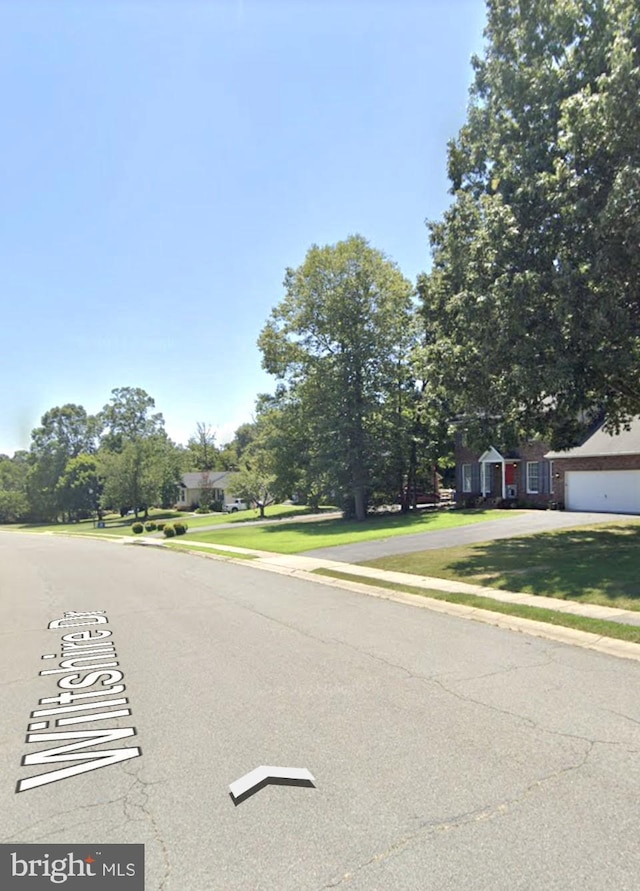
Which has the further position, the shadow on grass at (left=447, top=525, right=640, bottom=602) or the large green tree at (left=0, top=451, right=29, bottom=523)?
the large green tree at (left=0, top=451, right=29, bottom=523)

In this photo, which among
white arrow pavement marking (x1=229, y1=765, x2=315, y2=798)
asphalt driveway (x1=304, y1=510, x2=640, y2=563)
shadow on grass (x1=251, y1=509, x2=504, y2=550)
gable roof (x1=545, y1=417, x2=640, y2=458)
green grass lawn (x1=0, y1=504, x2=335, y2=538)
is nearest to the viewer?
white arrow pavement marking (x1=229, y1=765, x2=315, y2=798)

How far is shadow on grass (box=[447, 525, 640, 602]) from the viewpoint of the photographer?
11766mm

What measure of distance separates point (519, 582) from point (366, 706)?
796 centimetres

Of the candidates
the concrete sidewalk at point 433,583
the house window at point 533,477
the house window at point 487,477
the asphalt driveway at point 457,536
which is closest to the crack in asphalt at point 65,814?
the concrete sidewalk at point 433,583

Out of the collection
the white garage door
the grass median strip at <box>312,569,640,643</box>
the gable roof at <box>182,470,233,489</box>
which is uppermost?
the gable roof at <box>182,470,233,489</box>

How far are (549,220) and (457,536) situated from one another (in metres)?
11.9

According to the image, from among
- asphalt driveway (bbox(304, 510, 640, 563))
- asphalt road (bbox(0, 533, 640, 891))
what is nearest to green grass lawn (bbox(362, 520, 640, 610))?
asphalt driveway (bbox(304, 510, 640, 563))

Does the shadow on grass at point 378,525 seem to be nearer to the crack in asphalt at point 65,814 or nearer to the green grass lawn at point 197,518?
the green grass lawn at point 197,518

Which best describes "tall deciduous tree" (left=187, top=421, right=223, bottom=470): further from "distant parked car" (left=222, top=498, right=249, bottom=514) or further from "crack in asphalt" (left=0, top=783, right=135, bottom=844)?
"crack in asphalt" (left=0, top=783, right=135, bottom=844)

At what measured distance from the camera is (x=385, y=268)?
128 feet

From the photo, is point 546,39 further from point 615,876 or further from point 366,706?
point 615,876

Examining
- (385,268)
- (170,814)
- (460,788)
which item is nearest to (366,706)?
(460,788)

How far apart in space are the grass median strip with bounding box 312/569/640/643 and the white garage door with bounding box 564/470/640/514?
2028cm

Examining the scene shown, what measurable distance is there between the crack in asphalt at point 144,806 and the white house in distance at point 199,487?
2831 inches
